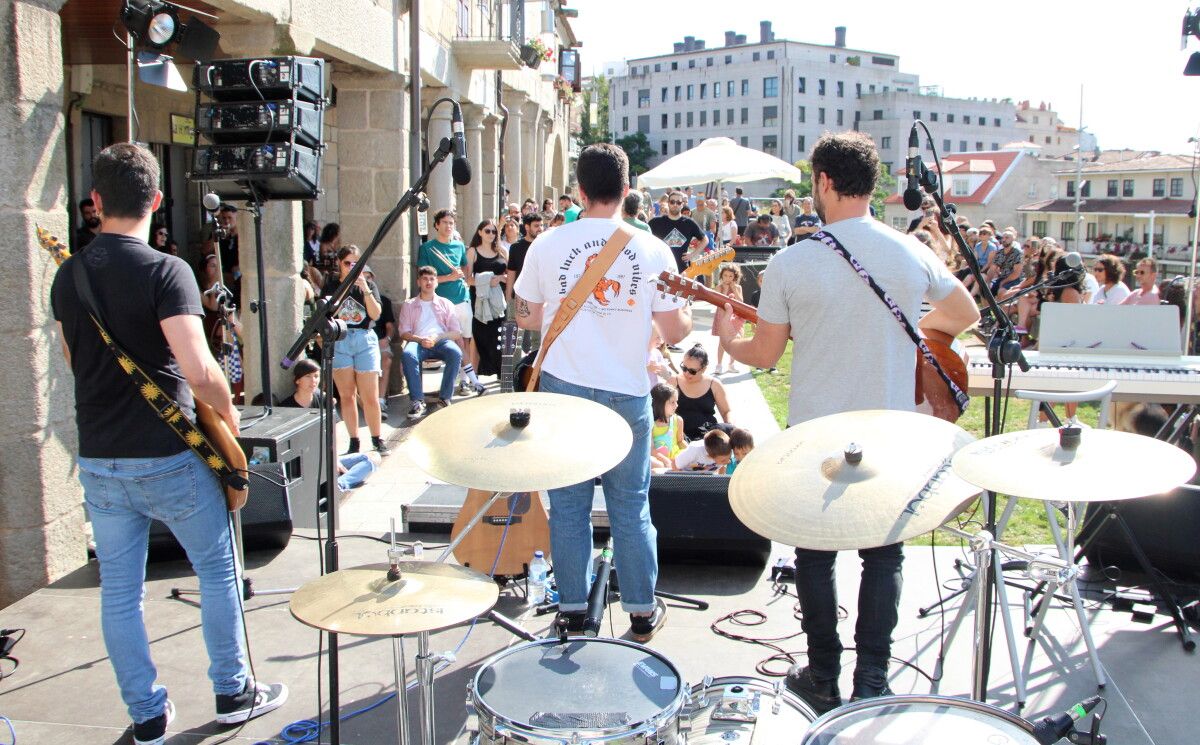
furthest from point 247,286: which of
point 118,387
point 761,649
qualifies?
point 761,649

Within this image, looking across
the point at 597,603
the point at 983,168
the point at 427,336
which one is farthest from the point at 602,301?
the point at 983,168

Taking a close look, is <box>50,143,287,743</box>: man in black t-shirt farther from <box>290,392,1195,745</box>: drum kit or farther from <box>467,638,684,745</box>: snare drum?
<box>467,638,684,745</box>: snare drum

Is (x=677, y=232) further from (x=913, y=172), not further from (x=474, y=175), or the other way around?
(x=913, y=172)

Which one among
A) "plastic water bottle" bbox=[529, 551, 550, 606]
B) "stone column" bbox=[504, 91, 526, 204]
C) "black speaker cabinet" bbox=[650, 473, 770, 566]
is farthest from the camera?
"stone column" bbox=[504, 91, 526, 204]

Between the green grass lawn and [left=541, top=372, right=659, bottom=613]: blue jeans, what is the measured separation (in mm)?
713

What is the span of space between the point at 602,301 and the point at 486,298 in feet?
20.5

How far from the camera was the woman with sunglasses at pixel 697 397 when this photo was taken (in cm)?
732

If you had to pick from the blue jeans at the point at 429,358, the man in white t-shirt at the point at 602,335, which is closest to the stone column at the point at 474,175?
the blue jeans at the point at 429,358

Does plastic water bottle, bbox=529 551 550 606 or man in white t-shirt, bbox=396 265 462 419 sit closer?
plastic water bottle, bbox=529 551 550 606

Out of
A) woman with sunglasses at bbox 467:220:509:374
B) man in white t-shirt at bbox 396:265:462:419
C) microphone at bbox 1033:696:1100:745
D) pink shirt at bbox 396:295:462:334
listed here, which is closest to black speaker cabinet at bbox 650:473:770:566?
microphone at bbox 1033:696:1100:745

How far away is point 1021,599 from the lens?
16.0 feet

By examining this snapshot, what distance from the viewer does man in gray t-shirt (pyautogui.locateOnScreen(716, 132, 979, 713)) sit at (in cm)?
339

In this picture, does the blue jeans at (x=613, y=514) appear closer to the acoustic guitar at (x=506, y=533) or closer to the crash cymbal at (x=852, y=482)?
the acoustic guitar at (x=506, y=533)

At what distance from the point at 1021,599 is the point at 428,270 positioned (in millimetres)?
6026
